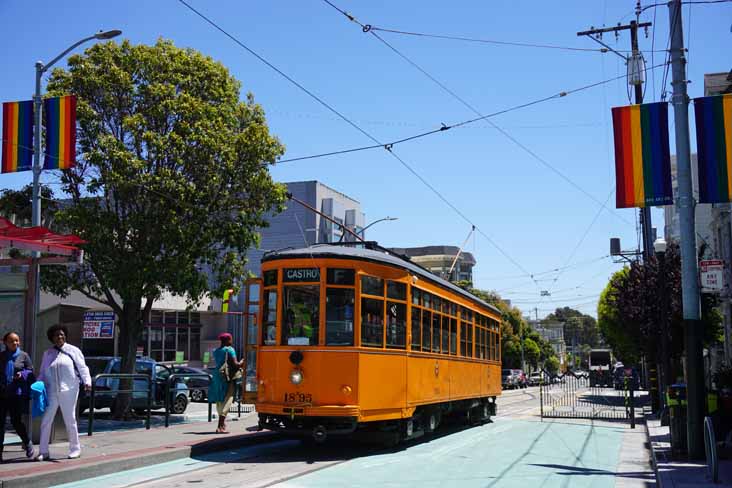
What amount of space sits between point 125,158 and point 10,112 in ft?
7.82

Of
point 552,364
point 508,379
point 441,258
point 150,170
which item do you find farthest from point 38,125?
point 552,364

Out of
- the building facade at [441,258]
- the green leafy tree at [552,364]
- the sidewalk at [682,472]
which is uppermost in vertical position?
the building facade at [441,258]

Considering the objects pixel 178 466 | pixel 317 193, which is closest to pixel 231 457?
pixel 178 466

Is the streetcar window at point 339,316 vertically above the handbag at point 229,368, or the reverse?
the streetcar window at point 339,316

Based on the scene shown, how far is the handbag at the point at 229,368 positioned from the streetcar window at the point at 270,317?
1849 mm

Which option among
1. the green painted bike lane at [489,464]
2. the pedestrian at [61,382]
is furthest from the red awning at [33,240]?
the green painted bike lane at [489,464]

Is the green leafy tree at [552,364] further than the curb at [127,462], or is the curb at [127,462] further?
the green leafy tree at [552,364]

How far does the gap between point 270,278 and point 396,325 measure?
7.46 feet

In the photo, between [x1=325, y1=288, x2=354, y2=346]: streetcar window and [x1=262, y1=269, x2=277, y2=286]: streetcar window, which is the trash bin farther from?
[x1=262, y1=269, x2=277, y2=286]: streetcar window

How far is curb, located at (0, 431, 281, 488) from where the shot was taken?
342 inches

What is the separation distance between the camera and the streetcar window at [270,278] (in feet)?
40.5

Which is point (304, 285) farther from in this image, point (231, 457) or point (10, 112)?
point (10, 112)

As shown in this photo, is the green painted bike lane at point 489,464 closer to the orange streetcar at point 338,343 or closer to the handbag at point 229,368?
the orange streetcar at point 338,343

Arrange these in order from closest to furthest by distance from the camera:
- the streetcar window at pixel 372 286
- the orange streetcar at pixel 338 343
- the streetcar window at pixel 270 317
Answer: the orange streetcar at pixel 338 343 < the streetcar window at pixel 372 286 < the streetcar window at pixel 270 317
